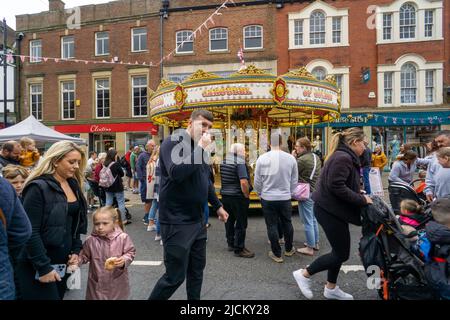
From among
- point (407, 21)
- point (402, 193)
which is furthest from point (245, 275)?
point (407, 21)

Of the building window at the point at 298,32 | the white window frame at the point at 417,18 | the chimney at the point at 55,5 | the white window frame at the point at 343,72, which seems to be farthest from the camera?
the chimney at the point at 55,5

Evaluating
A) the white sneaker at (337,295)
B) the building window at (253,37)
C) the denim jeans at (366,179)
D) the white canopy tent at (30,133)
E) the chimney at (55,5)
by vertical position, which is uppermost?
the chimney at (55,5)

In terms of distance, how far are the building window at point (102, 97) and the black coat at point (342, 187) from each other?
60.3 ft

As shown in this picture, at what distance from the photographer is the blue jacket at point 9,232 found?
163 centimetres

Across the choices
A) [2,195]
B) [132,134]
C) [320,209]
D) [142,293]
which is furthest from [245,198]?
[132,134]

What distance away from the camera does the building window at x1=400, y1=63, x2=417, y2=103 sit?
52.6 feet

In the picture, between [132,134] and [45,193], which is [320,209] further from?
[132,134]

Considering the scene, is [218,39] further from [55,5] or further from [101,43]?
[55,5]

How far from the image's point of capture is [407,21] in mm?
15922

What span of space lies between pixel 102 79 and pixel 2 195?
Answer: 1946 centimetres

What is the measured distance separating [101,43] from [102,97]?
11.4ft

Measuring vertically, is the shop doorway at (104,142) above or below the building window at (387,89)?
below

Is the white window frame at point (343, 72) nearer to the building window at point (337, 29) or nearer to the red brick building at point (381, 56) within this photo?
the red brick building at point (381, 56)

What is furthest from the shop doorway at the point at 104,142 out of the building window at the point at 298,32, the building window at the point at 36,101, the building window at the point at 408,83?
the building window at the point at 408,83
